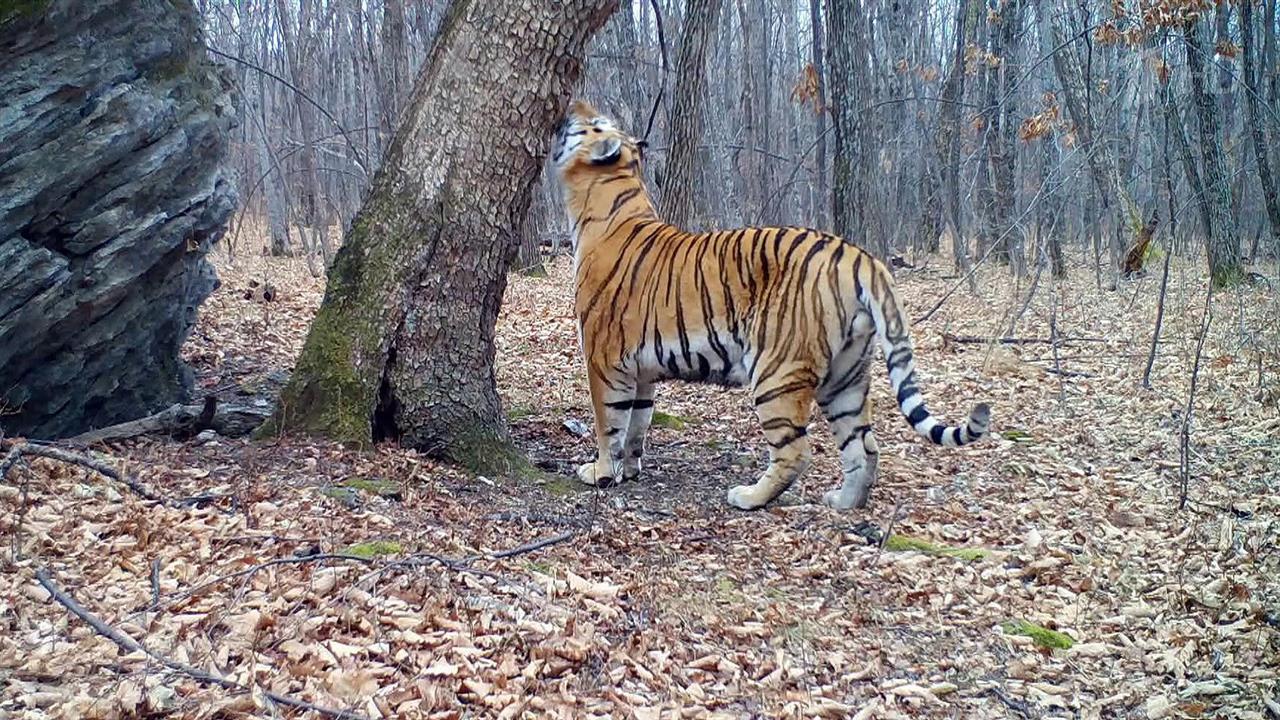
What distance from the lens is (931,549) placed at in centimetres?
502

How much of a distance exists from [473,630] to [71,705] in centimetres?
125

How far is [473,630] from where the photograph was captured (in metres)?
3.52

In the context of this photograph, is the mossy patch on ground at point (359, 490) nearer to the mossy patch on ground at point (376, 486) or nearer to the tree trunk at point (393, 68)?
the mossy patch on ground at point (376, 486)

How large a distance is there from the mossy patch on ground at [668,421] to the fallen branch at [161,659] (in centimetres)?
465

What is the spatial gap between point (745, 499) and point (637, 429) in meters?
0.91

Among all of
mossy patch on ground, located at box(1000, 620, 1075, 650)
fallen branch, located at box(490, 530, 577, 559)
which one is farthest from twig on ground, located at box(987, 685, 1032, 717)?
fallen branch, located at box(490, 530, 577, 559)

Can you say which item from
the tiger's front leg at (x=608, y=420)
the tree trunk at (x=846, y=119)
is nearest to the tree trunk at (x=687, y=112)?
the tree trunk at (x=846, y=119)

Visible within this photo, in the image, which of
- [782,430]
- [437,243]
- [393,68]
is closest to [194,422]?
[437,243]

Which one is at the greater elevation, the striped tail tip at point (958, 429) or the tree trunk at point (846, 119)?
the tree trunk at point (846, 119)

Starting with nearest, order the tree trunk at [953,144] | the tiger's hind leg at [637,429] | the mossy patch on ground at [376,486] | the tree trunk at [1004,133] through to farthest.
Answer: the mossy patch on ground at [376,486] < the tiger's hind leg at [637,429] < the tree trunk at [1004,133] < the tree trunk at [953,144]

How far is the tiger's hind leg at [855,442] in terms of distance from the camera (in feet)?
18.6

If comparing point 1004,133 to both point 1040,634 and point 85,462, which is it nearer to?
point 1040,634

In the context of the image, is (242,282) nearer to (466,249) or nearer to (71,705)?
(466,249)

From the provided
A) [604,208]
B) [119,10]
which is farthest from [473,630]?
[119,10]
